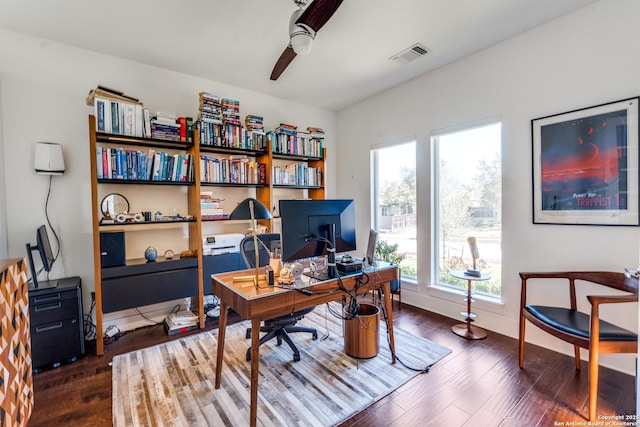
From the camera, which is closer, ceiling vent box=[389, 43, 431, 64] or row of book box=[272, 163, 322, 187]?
ceiling vent box=[389, 43, 431, 64]

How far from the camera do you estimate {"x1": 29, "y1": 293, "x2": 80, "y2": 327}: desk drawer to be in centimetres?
212

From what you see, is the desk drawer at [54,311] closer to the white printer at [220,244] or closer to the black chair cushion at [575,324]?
the white printer at [220,244]

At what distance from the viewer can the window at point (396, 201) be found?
138 inches

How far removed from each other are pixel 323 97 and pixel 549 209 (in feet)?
9.76

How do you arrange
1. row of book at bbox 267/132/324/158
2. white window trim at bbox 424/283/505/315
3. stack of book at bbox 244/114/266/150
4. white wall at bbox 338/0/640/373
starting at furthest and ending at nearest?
row of book at bbox 267/132/324/158 → stack of book at bbox 244/114/266/150 → white window trim at bbox 424/283/505/315 → white wall at bbox 338/0/640/373

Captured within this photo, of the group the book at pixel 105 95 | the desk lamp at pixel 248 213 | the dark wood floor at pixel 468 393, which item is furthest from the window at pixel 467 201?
the book at pixel 105 95

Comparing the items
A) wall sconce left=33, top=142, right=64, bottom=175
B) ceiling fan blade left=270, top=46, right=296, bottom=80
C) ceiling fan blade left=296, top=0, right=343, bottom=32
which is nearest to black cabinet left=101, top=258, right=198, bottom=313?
wall sconce left=33, top=142, right=64, bottom=175

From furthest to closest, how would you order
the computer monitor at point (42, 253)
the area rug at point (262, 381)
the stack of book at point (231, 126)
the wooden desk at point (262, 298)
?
the stack of book at point (231, 126) → the computer monitor at point (42, 253) → the area rug at point (262, 381) → the wooden desk at point (262, 298)

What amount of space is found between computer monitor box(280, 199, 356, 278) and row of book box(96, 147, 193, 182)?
66.0 inches

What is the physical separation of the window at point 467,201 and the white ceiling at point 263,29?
2.91 feet

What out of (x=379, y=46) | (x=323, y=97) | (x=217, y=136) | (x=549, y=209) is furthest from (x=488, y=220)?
(x=217, y=136)

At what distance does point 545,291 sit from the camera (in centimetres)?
239

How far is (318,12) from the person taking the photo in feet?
5.26

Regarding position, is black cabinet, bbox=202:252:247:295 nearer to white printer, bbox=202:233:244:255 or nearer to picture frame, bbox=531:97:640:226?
white printer, bbox=202:233:244:255
